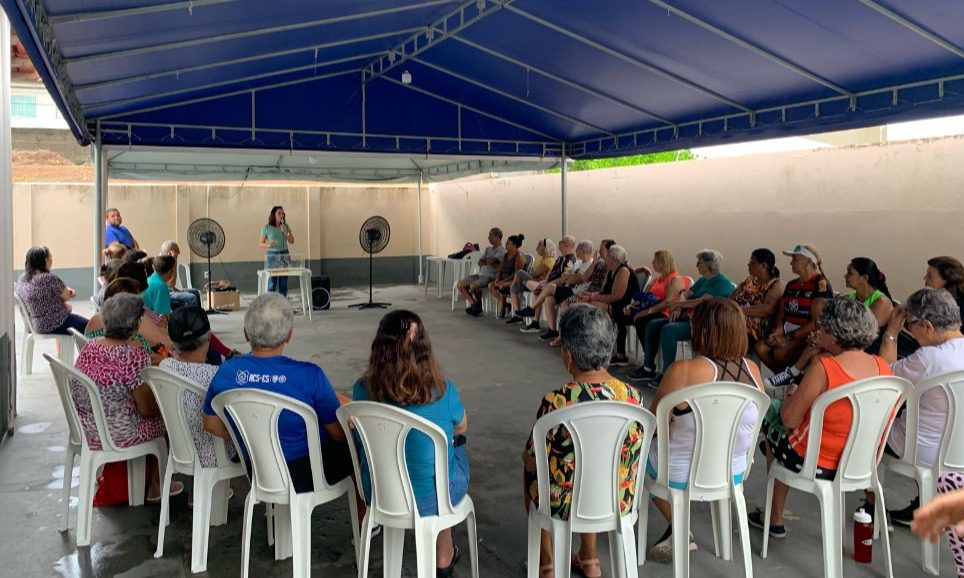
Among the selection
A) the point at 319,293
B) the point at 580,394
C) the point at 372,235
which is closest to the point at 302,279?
the point at 319,293

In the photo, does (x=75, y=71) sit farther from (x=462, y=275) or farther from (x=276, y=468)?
(x=462, y=275)

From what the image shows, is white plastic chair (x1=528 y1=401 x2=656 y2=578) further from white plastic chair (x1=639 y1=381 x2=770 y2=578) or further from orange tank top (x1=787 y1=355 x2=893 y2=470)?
orange tank top (x1=787 y1=355 x2=893 y2=470)

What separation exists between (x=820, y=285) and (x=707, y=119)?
273 cm

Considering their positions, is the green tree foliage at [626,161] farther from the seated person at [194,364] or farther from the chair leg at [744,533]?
the chair leg at [744,533]

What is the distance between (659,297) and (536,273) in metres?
2.38

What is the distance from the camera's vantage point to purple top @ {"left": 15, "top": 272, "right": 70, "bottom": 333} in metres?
5.41

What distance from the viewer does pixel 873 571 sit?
2629mm

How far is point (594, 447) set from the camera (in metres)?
2.19

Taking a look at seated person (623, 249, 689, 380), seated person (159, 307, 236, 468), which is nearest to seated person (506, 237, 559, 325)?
seated person (623, 249, 689, 380)

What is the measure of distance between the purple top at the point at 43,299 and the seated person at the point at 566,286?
14.1ft

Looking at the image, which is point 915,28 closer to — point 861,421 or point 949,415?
point 949,415

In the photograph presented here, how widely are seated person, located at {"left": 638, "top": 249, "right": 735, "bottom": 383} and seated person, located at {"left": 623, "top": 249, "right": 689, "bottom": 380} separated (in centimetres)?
4

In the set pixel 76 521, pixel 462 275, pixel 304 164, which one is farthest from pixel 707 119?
pixel 304 164

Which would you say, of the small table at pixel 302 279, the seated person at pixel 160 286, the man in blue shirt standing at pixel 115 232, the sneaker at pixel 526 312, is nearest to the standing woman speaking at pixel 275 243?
the small table at pixel 302 279
